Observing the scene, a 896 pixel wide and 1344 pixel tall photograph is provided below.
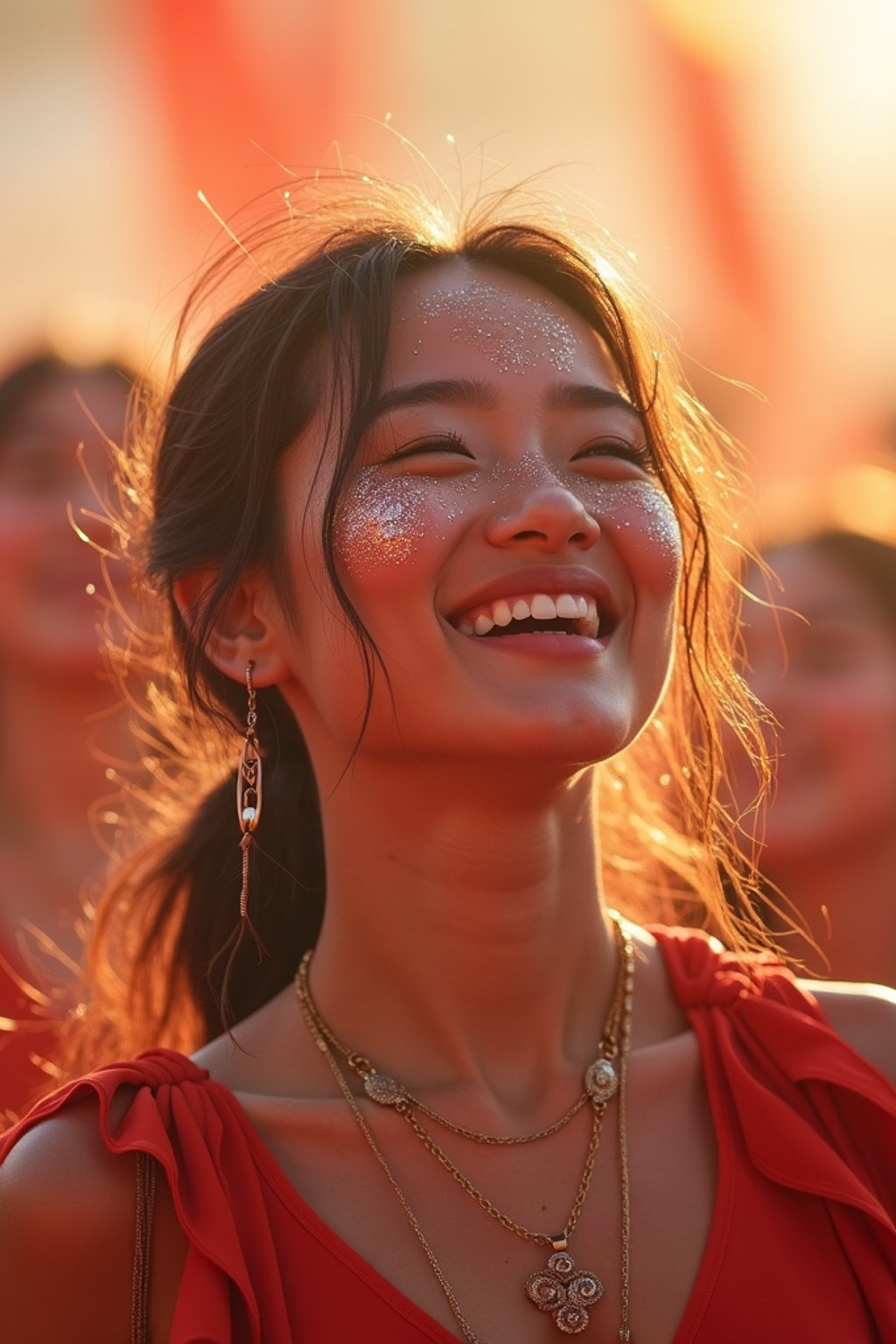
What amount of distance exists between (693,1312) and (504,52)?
9501 mm

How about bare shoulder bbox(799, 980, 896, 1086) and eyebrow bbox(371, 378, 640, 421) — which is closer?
eyebrow bbox(371, 378, 640, 421)

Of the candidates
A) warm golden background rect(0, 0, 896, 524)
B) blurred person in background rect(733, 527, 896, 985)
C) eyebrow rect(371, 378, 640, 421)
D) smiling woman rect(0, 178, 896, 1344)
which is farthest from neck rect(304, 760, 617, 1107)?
warm golden background rect(0, 0, 896, 524)

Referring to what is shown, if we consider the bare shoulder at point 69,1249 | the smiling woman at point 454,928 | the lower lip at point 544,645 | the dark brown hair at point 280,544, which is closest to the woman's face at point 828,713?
the dark brown hair at point 280,544

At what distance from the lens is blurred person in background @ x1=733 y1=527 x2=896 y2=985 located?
434 cm

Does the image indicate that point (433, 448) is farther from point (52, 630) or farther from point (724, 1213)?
point (52, 630)

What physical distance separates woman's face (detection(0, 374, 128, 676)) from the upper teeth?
2.65 meters

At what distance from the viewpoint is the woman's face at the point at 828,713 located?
14.3ft

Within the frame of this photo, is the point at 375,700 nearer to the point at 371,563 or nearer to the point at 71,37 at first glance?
the point at 371,563

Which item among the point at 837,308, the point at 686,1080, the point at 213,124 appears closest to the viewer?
the point at 686,1080

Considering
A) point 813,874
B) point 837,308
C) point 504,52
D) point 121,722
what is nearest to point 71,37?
point 504,52

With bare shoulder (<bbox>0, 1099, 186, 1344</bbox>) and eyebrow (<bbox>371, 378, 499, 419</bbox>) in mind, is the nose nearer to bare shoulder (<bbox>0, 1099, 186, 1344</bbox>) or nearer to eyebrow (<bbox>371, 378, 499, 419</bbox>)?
eyebrow (<bbox>371, 378, 499, 419</bbox>)

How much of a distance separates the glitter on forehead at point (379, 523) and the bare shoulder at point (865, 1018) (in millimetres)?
889

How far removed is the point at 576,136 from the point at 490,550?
26.1 feet

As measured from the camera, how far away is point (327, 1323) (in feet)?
6.70
